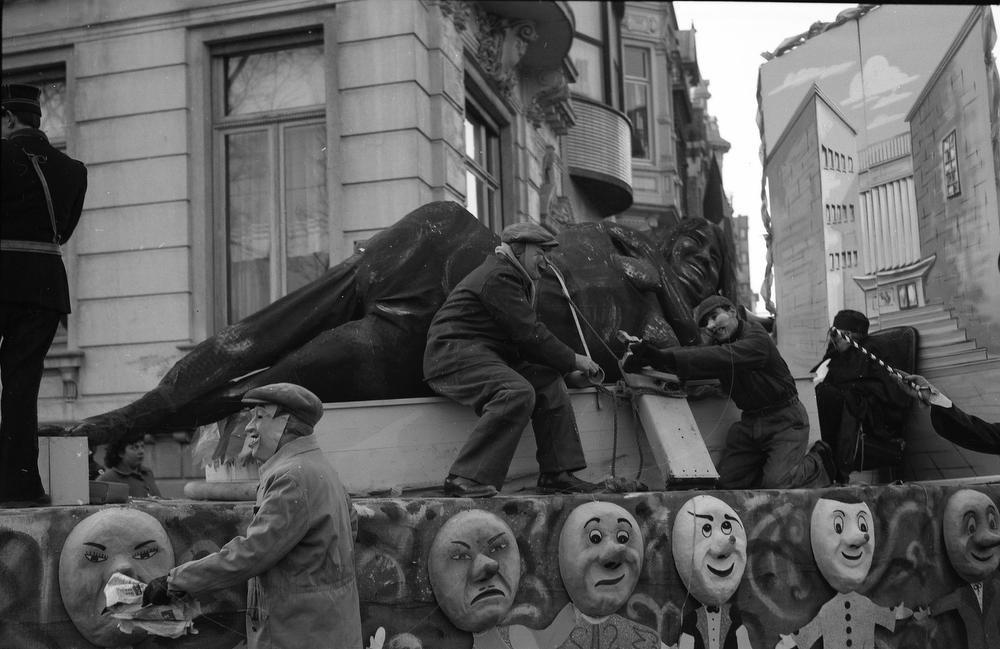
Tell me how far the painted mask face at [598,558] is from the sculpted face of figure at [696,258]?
283cm

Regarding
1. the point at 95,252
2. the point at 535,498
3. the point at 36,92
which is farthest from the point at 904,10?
the point at 95,252

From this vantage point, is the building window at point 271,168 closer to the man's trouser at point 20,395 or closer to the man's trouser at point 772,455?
the man's trouser at point 772,455

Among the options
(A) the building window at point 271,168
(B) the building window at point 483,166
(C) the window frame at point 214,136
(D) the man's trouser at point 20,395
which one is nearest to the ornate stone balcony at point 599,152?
(B) the building window at point 483,166

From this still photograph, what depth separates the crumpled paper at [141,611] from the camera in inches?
181

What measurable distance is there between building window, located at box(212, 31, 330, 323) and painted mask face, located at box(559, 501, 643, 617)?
20.7 feet

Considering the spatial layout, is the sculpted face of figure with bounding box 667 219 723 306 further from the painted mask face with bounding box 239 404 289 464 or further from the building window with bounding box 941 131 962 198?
the painted mask face with bounding box 239 404 289 464

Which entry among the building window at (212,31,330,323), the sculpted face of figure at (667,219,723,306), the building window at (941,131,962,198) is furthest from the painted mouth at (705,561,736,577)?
the building window at (212,31,330,323)

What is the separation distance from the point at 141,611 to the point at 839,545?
3276mm

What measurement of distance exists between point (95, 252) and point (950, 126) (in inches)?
294

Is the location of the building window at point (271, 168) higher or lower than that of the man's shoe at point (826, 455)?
higher

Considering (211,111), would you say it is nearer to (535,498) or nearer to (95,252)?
(95,252)

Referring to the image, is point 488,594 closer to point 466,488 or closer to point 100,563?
point 466,488

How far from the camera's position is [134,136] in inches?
457

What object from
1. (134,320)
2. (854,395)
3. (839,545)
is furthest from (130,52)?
(839,545)
